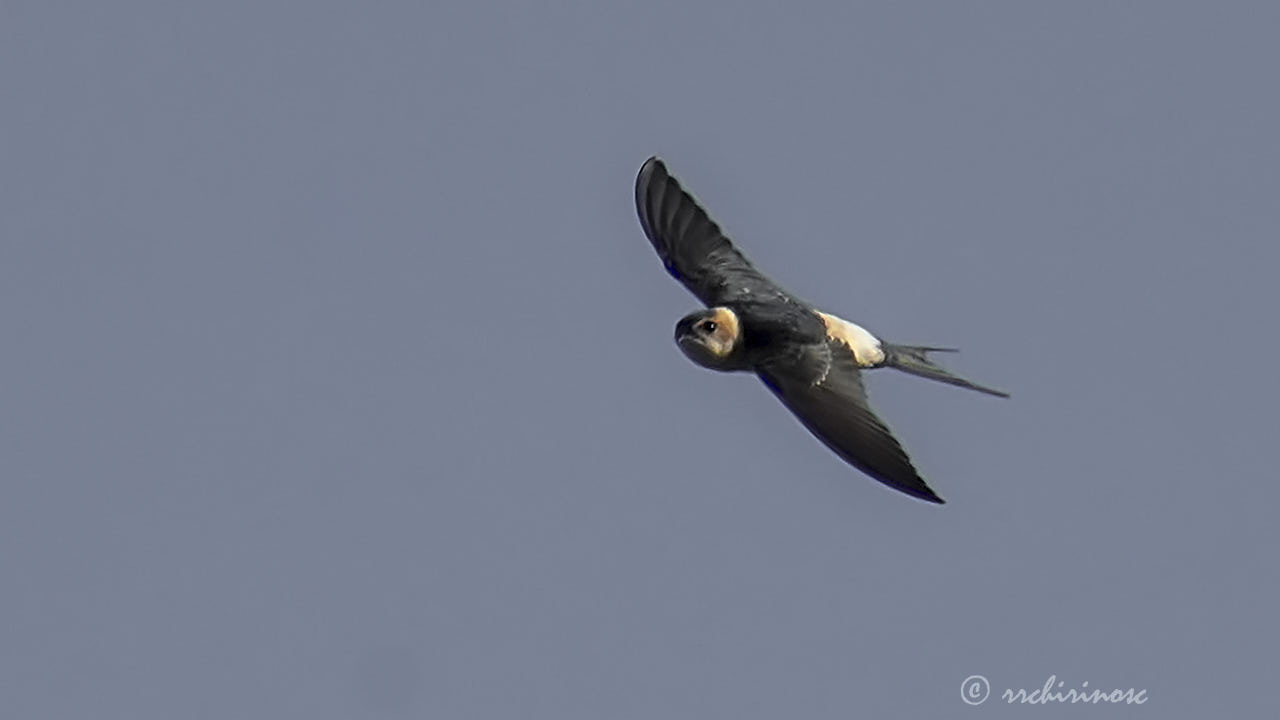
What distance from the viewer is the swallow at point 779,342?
1112 cm

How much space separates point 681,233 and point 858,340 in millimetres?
1536

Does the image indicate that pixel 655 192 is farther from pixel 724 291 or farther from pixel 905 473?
pixel 905 473

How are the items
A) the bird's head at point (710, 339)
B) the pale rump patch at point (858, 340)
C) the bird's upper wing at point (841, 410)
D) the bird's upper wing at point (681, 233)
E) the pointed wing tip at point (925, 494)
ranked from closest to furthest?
the pointed wing tip at point (925, 494), the bird's upper wing at point (841, 410), the bird's head at point (710, 339), the pale rump patch at point (858, 340), the bird's upper wing at point (681, 233)

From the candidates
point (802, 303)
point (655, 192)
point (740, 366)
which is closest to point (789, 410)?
point (740, 366)

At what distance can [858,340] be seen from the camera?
12430 millimetres

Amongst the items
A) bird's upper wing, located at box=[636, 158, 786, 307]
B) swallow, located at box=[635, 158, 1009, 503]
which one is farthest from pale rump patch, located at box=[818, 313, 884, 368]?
bird's upper wing, located at box=[636, 158, 786, 307]

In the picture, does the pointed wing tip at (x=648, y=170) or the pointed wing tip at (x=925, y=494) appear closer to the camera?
the pointed wing tip at (x=925, y=494)

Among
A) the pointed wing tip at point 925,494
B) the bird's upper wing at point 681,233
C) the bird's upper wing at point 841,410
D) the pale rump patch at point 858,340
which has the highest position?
the bird's upper wing at point 681,233

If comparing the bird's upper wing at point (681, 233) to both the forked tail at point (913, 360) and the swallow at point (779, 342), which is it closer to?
the swallow at point (779, 342)

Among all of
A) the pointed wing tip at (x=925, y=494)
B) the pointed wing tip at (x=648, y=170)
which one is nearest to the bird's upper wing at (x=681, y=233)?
the pointed wing tip at (x=648, y=170)

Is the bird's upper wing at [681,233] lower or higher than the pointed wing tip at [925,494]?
higher

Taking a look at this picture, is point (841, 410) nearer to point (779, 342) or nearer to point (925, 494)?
point (779, 342)

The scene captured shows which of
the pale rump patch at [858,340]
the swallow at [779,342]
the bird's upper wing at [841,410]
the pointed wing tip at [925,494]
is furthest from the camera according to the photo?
the pale rump patch at [858,340]

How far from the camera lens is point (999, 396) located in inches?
448
